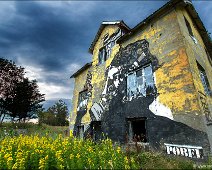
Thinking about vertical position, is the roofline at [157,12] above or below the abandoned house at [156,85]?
above

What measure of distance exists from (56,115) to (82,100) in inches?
880

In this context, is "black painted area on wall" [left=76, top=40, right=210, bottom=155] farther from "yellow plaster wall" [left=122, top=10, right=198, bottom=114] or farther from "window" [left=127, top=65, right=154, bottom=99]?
"yellow plaster wall" [left=122, top=10, right=198, bottom=114]

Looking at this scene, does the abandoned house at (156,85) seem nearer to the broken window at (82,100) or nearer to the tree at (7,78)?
the broken window at (82,100)

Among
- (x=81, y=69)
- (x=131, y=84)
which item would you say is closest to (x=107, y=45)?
(x=81, y=69)

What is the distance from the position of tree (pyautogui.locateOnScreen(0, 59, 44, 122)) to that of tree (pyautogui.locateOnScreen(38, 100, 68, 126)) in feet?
23.5

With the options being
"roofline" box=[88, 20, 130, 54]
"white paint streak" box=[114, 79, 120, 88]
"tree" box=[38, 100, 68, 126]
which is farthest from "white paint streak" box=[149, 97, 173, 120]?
"tree" box=[38, 100, 68, 126]

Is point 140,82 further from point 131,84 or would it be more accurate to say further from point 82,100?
point 82,100

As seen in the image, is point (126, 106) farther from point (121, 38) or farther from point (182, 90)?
point (121, 38)

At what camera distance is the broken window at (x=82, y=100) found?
14028 mm

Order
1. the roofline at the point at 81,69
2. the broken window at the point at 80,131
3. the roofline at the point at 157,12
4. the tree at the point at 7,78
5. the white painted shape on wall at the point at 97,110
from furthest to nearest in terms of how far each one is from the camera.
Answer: the tree at the point at 7,78
the roofline at the point at 81,69
the broken window at the point at 80,131
the white painted shape on wall at the point at 97,110
the roofline at the point at 157,12

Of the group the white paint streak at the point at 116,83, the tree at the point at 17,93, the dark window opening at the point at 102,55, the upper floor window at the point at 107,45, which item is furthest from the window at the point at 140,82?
the tree at the point at 17,93

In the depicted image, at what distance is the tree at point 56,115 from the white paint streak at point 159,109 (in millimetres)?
27873

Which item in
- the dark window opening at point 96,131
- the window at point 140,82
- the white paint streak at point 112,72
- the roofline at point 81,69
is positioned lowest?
the dark window opening at point 96,131

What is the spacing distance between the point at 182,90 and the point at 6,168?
21.8 ft
